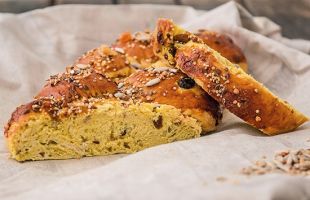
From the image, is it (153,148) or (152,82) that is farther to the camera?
(152,82)

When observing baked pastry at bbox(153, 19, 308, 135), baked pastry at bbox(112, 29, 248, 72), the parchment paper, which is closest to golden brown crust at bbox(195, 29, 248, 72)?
baked pastry at bbox(112, 29, 248, 72)

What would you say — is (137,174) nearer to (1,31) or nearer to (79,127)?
A: (79,127)

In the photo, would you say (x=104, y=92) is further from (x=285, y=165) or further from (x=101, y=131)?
(x=285, y=165)

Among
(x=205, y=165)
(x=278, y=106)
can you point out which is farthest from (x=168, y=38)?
(x=205, y=165)

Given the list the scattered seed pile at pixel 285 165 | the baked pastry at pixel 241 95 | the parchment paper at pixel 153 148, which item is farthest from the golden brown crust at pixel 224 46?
the scattered seed pile at pixel 285 165

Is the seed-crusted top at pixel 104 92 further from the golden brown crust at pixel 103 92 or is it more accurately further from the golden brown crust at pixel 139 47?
the golden brown crust at pixel 139 47

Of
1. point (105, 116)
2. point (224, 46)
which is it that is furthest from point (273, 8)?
point (105, 116)
